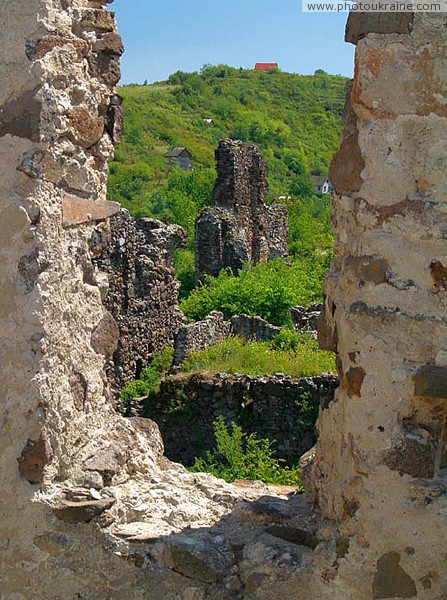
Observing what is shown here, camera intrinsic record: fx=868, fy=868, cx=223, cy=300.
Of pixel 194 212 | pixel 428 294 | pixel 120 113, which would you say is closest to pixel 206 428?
pixel 120 113

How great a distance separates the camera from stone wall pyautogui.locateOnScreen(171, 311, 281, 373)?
12.0m

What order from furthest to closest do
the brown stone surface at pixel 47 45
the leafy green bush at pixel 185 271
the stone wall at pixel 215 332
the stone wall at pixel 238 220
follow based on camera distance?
the leafy green bush at pixel 185 271
the stone wall at pixel 238 220
the stone wall at pixel 215 332
the brown stone surface at pixel 47 45

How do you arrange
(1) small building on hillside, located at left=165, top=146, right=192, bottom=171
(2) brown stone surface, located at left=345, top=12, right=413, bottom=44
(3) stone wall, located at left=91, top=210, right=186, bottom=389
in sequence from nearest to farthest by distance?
(2) brown stone surface, located at left=345, top=12, right=413, bottom=44 → (3) stone wall, located at left=91, top=210, right=186, bottom=389 → (1) small building on hillside, located at left=165, top=146, right=192, bottom=171

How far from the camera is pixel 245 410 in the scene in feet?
31.4

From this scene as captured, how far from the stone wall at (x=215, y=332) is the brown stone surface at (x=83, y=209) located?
834cm

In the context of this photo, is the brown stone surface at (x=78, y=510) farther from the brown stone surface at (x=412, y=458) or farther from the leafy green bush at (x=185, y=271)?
the leafy green bush at (x=185, y=271)

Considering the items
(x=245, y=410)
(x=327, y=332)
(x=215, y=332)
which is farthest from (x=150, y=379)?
(x=327, y=332)

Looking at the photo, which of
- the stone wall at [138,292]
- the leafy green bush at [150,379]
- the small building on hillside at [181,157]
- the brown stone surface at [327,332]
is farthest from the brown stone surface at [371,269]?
the small building on hillside at [181,157]

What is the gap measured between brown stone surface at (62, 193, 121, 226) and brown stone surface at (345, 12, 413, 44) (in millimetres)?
1102

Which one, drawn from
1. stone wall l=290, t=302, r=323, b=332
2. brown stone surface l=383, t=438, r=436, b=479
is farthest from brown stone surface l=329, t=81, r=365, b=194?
stone wall l=290, t=302, r=323, b=332

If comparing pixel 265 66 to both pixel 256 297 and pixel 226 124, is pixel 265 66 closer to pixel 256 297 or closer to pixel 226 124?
pixel 226 124

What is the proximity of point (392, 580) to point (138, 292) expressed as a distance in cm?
1019

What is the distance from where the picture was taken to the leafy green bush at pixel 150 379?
1107 centimetres

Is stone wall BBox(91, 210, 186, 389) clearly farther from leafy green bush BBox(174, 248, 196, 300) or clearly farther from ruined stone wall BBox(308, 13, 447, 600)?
ruined stone wall BBox(308, 13, 447, 600)
